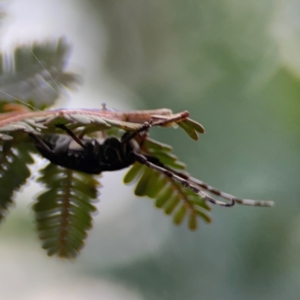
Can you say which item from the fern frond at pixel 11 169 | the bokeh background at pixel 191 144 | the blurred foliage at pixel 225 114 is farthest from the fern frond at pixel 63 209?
the blurred foliage at pixel 225 114

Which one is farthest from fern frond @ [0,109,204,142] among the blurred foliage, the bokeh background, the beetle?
the blurred foliage

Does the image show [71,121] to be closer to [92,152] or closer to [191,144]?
[92,152]

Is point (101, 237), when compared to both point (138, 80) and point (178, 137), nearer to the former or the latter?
point (178, 137)

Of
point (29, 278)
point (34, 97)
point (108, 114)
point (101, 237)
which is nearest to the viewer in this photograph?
point (108, 114)

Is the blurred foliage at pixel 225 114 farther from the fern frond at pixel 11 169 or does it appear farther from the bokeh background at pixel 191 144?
the fern frond at pixel 11 169

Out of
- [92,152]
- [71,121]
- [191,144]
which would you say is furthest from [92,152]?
[191,144]

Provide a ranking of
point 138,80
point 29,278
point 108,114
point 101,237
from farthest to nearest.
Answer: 1. point 138,80
2. point 101,237
3. point 29,278
4. point 108,114

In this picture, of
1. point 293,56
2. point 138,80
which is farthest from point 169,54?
point 293,56
